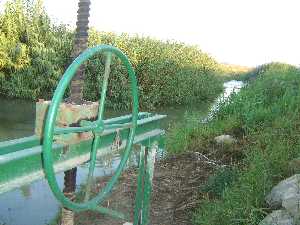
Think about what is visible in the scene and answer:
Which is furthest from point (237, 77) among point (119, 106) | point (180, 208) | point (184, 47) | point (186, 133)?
point (180, 208)

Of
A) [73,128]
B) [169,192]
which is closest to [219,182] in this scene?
[169,192]

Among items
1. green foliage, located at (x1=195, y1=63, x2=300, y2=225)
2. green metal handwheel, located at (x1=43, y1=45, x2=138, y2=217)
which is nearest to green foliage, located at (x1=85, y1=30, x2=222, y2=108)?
green foliage, located at (x1=195, y1=63, x2=300, y2=225)

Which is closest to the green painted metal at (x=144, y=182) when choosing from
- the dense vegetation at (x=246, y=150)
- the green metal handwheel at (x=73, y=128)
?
the dense vegetation at (x=246, y=150)

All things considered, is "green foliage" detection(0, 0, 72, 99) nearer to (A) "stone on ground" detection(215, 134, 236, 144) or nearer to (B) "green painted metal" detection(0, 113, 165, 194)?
(A) "stone on ground" detection(215, 134, 236, 144)

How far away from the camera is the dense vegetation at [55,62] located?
15555 millimetres

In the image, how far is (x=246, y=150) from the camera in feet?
21.8

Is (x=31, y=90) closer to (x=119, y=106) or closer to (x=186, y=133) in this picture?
(x=119, y=106)

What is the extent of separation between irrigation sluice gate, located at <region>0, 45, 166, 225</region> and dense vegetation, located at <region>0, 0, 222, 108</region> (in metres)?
12.6

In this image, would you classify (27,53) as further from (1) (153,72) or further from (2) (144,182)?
(2) (144,182)

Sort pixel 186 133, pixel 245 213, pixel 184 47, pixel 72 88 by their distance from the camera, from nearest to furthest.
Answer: pixel 72 88 < pixel 245 213 < pixel 186 133 < pixel 184 47

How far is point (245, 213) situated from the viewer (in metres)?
4.22

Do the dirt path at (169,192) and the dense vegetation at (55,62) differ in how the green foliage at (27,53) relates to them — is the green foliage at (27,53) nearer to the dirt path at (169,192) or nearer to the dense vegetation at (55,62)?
the dense vegetation at (55,62)

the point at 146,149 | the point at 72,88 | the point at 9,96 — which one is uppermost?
the point at 72,88

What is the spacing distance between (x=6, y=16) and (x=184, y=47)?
8.45 meters
